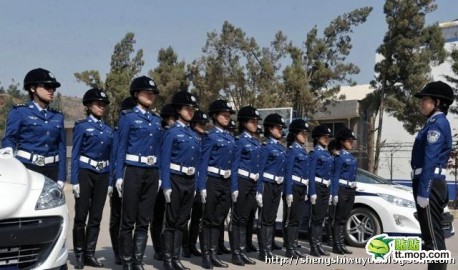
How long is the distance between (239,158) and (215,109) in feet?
2.31

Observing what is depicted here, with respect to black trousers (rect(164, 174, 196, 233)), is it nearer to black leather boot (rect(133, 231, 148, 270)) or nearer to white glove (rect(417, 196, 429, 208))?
black leather boot (rect(133, 231, 148, 270))

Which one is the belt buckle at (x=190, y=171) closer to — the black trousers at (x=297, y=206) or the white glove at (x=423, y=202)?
the black trousers at (x=297, y=206)

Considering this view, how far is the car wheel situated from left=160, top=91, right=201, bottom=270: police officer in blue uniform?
3.67 metres

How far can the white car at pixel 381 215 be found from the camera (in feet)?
29.1

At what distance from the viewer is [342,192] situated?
8727 mm

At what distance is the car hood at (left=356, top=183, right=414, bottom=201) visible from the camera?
30.0 ft

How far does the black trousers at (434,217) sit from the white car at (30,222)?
3280 millimetres

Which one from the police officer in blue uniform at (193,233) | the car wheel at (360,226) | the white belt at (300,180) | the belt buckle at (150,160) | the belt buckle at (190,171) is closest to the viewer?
the belt buckle at (150,160)

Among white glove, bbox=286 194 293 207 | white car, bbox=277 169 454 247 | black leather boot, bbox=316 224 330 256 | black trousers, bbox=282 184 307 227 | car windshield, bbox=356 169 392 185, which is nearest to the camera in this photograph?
white glove, bbox=286 194 293 207

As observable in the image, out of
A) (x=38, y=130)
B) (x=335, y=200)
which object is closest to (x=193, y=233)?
(x=335, y=200)

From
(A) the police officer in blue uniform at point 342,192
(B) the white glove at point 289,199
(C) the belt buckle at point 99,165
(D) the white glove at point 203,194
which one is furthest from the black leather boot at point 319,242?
(C) the belt buckle at point 99,165

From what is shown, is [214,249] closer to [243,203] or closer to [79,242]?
[243,203]

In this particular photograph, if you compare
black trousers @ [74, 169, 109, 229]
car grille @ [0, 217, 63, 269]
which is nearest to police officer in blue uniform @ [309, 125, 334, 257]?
black trousers @ [74, 169, 109, 229]

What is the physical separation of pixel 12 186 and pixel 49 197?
13.6 inches
